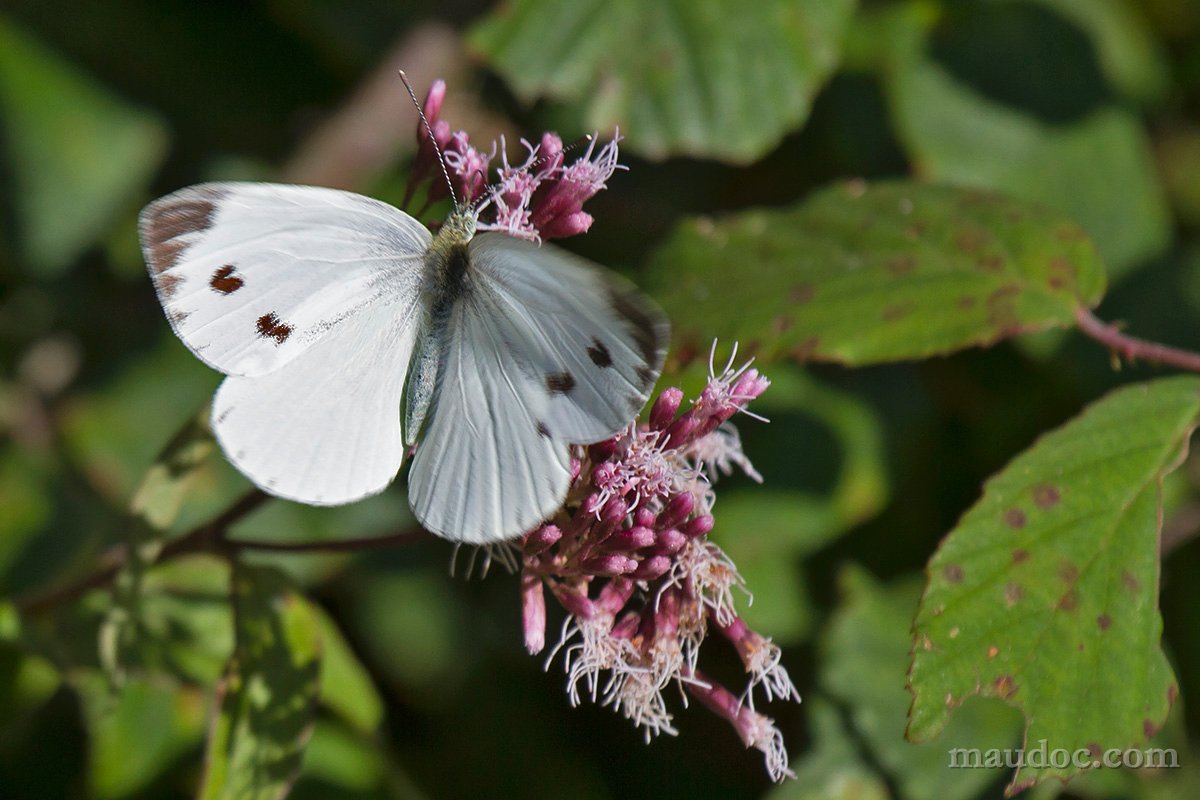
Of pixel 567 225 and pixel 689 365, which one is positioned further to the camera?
pixel 689 365

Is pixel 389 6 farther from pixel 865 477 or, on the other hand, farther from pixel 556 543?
pixel 556 543

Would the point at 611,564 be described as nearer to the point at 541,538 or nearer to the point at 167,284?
the point at 541,538

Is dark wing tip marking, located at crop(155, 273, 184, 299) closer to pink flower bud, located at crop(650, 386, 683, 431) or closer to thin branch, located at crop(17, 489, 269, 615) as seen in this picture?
thin branch, located at crop(17, 489, 269, 615)

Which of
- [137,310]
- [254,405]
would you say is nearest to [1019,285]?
[254,405]

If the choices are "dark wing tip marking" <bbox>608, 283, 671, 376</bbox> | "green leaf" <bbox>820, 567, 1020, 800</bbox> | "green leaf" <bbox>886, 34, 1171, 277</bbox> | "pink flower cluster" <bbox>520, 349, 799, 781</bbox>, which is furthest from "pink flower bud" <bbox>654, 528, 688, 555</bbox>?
"green leaf" <bbox>886, 34, 1171, 277</bbox>

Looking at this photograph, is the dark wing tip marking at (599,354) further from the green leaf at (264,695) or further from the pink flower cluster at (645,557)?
the green leaf at (264,695)

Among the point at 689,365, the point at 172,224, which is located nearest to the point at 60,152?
the point at 172,224

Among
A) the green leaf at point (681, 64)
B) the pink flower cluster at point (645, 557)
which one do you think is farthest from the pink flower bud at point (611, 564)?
the green leaf at point (681, 64)
